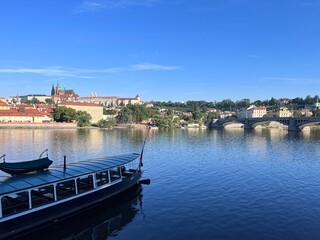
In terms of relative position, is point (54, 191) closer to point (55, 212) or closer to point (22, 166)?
point (55, 212)

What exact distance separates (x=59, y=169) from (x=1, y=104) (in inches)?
5528

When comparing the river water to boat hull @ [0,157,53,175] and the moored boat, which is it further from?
boat hull @ [0,157,53,175]

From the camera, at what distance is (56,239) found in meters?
17.1

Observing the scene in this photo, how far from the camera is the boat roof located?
17.3 m

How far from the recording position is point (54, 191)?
18.8 metres

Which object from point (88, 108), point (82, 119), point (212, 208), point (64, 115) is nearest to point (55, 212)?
point (212, 208)

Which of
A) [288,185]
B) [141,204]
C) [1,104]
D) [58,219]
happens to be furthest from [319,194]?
[1,104]

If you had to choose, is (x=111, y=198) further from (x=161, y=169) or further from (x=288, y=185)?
(x=288, y=185)

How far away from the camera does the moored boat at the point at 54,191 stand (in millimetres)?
16609

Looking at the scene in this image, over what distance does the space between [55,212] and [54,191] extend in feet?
4.04

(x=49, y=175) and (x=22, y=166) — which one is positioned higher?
(x=22, y=166)

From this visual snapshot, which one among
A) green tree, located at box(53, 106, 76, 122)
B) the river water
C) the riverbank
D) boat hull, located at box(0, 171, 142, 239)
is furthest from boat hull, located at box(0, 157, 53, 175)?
green tree, located at box(53, 106, 76, 122)

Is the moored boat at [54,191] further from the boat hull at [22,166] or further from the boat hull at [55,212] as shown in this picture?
the boat hull at [22,166]

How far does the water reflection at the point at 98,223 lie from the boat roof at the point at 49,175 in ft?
8.73
